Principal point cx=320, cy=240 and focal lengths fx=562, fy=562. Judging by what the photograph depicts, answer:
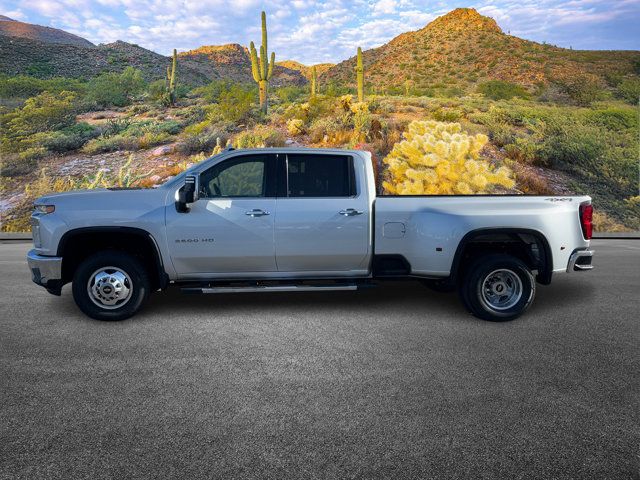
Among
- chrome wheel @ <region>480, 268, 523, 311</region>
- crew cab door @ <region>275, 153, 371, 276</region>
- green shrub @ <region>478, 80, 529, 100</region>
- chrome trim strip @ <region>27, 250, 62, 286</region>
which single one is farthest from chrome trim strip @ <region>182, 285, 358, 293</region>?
green shrub @ <region>478, 80, 529, 100</region>

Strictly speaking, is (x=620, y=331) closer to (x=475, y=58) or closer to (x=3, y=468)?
(x=3, y=468)

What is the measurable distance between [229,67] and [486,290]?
297 feet

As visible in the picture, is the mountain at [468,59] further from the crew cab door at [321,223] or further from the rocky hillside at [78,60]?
the crew cab door at [321,223]

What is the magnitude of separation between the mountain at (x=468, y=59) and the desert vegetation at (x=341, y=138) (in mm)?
14009

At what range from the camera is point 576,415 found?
396 centimetres

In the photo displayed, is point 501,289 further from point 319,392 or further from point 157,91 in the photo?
point 157,91

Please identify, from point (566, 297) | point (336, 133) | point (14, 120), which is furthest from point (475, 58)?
point (566, 297)

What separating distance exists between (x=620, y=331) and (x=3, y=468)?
604 centimetres

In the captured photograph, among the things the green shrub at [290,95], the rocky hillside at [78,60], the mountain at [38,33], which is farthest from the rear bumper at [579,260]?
the mountain at [38,33]

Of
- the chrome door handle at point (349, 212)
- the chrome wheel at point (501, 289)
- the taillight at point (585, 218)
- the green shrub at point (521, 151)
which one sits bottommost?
the chrome wheel at point (501, 289)

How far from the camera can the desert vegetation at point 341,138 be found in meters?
18.5

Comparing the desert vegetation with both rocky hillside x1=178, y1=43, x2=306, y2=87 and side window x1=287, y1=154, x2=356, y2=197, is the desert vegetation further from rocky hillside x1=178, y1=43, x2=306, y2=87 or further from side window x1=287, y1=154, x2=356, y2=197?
rocky hillside x1=178, y1=43, x2=306, y2=87

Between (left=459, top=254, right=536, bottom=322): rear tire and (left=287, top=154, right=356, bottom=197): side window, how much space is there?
1771mm

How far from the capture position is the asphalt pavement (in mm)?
3299
